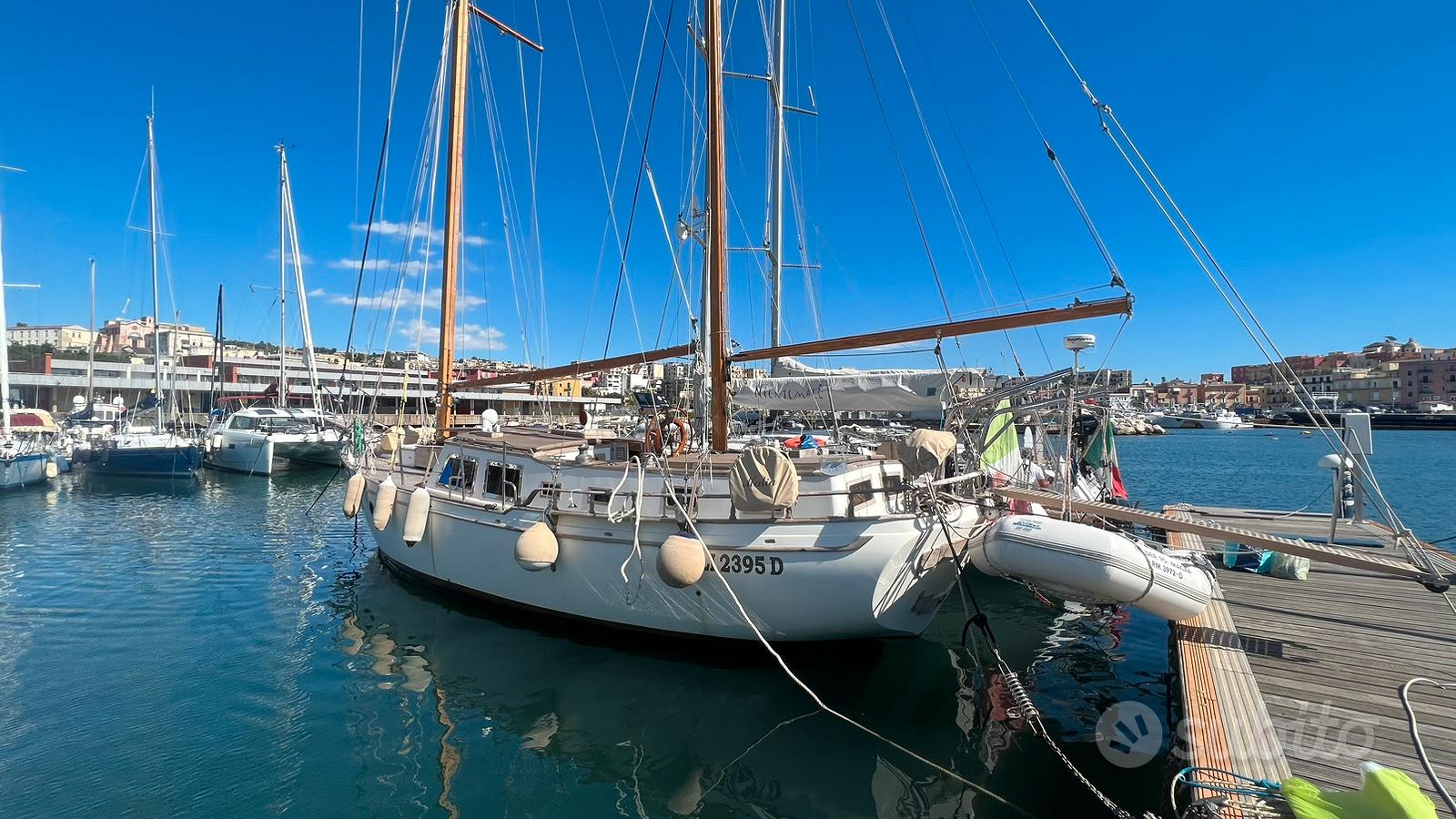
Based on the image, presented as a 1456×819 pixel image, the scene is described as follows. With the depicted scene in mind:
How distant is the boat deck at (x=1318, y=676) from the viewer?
201 inches

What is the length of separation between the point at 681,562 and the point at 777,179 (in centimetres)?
1655

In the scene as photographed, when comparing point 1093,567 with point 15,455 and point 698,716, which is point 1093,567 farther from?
point 15,455

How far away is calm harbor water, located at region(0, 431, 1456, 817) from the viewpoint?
6.35m

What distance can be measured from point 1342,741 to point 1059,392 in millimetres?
5002

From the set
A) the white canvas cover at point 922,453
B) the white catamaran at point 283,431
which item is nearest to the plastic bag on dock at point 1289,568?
the white canvas cover at point 922,453

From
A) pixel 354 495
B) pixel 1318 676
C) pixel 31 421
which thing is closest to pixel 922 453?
pixel 1318 676

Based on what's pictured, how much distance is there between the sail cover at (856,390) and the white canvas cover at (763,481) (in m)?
5.93

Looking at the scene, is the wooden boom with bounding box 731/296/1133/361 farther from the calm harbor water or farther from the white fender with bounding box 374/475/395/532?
the white fender with bounding box 374/475/395/532

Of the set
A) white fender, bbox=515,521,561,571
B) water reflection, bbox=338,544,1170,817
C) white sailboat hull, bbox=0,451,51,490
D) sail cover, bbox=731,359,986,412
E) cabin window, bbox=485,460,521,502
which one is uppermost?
sail cover, bbox=731,359,986,412

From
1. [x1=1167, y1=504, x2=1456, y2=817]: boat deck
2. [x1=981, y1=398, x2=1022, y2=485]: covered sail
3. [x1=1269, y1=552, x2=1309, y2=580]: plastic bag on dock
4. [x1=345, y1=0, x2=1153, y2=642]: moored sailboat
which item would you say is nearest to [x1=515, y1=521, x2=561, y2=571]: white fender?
[x1=345, y1=0, x2=1153, y2=642]: moored sailboat

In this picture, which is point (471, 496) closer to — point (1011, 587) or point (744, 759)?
point (744, 759)

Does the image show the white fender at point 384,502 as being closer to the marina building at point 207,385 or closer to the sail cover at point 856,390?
the sail cover at point 856,390

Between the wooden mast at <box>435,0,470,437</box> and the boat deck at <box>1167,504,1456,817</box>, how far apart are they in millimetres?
14419

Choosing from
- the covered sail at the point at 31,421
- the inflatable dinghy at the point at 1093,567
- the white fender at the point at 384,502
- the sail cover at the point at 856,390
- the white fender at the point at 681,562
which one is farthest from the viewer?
the covered sail at the point at 31,421
